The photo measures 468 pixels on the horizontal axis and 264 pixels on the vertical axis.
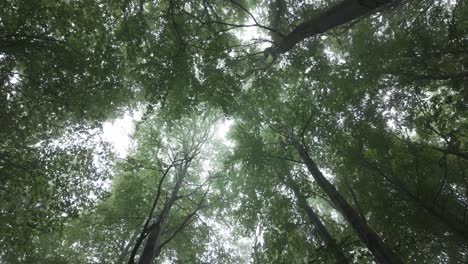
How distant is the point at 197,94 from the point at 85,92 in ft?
10.6

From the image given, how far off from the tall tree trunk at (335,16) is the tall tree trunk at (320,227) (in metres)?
4.39

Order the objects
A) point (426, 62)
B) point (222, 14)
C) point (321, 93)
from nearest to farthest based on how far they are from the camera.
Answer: point (426, 62), point (321, 93), point (222, 14)

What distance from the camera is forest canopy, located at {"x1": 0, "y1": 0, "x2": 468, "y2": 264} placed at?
22.6 feet

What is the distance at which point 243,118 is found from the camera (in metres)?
10.5

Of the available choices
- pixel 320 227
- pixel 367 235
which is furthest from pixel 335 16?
pixel 320 227

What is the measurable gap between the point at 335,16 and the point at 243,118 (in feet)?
19.1

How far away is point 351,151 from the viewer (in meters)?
8.66

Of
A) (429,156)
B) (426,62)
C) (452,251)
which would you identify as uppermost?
(426,62)

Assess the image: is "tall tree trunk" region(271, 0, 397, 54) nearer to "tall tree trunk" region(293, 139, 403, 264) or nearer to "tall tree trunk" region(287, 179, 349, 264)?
"tall tree trunk" region(293, 139, 403, 264)

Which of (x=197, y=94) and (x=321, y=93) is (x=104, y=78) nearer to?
(x=197, y=94)

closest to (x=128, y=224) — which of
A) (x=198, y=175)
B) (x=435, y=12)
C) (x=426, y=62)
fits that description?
(x=198, y=175)

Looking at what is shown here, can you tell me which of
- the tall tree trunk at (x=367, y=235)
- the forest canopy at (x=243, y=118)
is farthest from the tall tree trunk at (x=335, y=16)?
the tall tree trunk at (x=367, y=235)

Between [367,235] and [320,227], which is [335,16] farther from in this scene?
[320,227]

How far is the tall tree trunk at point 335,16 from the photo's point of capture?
15.1ft
